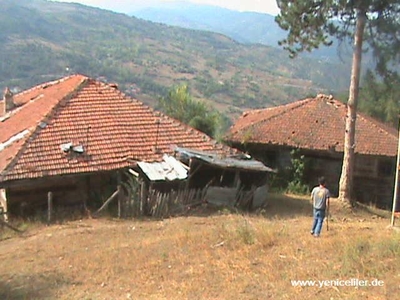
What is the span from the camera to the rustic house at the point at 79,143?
50.9ft

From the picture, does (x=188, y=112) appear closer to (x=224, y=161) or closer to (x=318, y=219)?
(x=224, y=161)

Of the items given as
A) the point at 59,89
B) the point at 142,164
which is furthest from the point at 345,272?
the point at 59,89

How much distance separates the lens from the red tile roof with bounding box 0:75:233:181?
15.8 meters

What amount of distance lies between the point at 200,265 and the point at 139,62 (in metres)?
118

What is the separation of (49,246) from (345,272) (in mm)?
7383

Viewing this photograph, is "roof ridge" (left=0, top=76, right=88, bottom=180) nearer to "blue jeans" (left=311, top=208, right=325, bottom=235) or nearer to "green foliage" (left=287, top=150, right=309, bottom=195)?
"blue jeans" (left=311, top=208, right=325, bottom=235)

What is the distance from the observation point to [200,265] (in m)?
8.60

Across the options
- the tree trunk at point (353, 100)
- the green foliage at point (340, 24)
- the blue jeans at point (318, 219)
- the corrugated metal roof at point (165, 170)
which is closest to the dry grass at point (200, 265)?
the blue jeans at point (318, 219)

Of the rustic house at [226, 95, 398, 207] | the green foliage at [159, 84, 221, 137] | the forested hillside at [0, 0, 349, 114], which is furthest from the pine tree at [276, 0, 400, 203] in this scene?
the forested hillside at [0, 0, 349, 114]

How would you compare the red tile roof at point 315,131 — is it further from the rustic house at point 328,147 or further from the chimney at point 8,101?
the chimney at point 8,101

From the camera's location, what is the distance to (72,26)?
546 ft

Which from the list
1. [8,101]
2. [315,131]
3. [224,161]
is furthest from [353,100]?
[8,101]

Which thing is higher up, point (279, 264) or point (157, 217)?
point (279, 264)

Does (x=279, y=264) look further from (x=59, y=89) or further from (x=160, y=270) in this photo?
(x=59, y=89)
